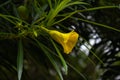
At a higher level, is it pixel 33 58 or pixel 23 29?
pixel 33 58

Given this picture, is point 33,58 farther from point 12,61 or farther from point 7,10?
point 7,10

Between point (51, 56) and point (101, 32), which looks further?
→ point (101, 32)

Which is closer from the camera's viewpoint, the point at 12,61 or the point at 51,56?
the point at 51,56

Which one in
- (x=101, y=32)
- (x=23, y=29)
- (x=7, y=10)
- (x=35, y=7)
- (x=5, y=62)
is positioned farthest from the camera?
(x=101, y=32)

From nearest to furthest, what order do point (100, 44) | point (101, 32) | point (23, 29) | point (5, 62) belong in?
point (23, 29) → point (5, 62) → point (101, 32) → point (100, 44)

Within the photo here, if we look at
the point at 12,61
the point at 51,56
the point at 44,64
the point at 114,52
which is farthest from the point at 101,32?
the point at 51,56

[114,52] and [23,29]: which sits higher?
[114,52]

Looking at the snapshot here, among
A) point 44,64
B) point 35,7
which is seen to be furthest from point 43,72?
point 35,7

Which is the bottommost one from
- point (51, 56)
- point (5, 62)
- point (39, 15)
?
point (51, 56)

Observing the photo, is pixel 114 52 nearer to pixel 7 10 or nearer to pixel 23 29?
pixel 7 10
